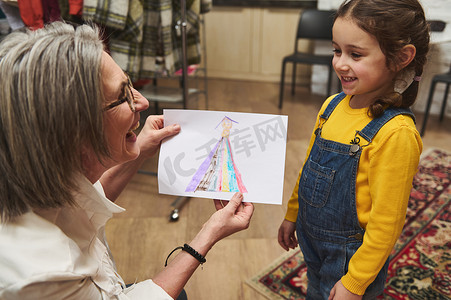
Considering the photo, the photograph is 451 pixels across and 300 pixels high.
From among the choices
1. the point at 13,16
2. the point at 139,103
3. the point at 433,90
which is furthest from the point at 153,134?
the point at 433,90

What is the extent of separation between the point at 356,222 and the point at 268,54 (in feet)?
11.9

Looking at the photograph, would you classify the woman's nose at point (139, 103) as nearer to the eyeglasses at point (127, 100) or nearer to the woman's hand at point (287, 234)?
the eyeglasses at point (127, 100)

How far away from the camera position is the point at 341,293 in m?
0.79

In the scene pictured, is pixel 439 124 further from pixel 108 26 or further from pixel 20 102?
pixel 20 102

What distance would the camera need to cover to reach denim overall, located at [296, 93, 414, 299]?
0.77 meters

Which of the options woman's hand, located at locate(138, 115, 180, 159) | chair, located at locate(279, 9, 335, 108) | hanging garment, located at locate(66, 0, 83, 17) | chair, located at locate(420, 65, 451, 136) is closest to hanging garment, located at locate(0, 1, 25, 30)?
hanging garment, located at locate(66, 0, 83, 17)

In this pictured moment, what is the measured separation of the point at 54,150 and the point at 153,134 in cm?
36

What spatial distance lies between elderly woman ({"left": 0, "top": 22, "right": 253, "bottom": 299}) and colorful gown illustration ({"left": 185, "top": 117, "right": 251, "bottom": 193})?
0.24 metres

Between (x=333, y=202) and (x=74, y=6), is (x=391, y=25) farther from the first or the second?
(x=74, y=6)

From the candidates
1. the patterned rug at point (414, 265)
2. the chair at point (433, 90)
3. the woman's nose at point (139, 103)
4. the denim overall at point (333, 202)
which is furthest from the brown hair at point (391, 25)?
the chair at point (433, 90)

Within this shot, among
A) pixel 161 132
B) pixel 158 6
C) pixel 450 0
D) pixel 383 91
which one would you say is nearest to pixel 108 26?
pixel 158 6

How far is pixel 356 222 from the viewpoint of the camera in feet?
2.64

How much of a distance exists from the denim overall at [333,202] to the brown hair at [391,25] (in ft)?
0.35

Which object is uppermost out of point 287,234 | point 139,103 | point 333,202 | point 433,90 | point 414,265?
point 139,103
